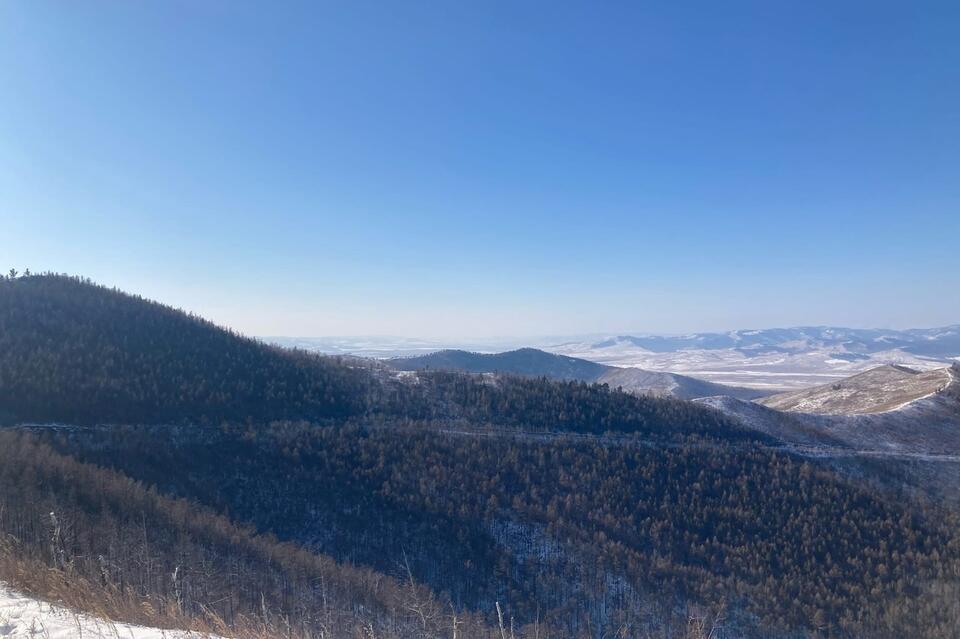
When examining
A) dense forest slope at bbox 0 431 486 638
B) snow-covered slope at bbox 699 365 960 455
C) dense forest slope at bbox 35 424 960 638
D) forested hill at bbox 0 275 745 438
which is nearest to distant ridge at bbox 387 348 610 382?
snow-covered slope at bbox 699 365 960 455

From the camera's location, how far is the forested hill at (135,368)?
32.2 metres

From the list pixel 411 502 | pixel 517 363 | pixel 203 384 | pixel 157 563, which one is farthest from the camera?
pixel 517 363

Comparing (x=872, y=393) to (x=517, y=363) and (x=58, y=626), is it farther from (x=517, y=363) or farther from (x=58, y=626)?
(x=58, y=626)

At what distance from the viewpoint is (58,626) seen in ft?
23.0

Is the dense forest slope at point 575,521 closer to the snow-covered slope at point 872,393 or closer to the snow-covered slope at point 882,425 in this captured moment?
the snow-covered slope at point 882,425

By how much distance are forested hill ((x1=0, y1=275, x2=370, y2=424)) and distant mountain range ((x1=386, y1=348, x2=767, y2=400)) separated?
5837 centimetres

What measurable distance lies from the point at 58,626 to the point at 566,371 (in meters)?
135

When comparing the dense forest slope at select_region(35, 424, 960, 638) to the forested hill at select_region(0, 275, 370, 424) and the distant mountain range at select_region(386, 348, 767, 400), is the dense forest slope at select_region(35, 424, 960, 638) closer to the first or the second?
the forested hill at select_region(0, 275, 370, 424)

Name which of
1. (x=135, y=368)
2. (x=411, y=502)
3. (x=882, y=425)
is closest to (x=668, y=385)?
(x=882, y=425)

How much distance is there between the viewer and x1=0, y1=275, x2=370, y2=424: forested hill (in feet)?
105

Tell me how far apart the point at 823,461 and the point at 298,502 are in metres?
34.6

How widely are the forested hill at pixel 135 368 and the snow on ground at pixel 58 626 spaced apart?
2697 cm

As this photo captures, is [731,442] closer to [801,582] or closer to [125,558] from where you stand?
[801,582]

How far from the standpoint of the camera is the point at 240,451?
3200cm
